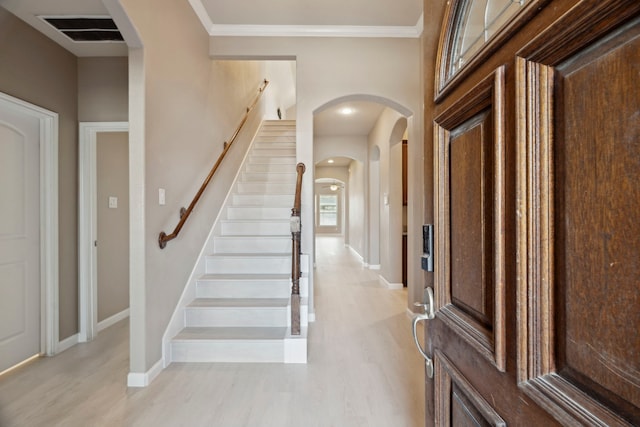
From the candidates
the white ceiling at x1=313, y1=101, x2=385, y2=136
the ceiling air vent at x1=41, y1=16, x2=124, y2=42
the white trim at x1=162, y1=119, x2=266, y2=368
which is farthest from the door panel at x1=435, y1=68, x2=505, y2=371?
the white ceiling at x1=313, y1=101, x2=385, y2=136

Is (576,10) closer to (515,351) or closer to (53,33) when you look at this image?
(515,351)

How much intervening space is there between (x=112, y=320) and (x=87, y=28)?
2.77 metres

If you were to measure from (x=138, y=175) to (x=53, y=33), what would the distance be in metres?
1.59

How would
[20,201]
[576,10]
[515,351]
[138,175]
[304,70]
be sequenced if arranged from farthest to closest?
1. [304,70]
2. [20,201]
3. [138,175]
4. [515,351]
5. [576,10]

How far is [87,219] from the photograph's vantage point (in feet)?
9.52

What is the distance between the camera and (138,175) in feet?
6.81

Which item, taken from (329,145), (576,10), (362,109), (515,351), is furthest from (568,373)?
(329,145)

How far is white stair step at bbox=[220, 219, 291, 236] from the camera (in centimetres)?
360

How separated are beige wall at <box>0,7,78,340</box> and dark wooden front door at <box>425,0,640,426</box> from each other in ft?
10.3

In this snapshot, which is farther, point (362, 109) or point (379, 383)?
point (362, 109)

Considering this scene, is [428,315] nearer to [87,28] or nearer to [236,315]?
[236,315]

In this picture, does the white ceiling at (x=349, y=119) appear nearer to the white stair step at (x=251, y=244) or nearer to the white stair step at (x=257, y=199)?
the white stair step at (x=257, y=199)

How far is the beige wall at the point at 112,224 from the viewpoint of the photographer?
10.3 ft

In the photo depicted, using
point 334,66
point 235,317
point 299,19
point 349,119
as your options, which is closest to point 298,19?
point 299,19
